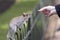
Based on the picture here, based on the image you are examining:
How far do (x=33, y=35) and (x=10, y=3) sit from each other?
16.4 feet

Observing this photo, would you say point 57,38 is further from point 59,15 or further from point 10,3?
point 10,3

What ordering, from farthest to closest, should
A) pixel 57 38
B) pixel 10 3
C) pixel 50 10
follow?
pixel 10 3 < pixel 50 10 < pixel 57 38

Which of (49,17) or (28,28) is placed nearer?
(49,17)

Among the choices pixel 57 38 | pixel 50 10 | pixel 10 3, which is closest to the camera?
pixel 57 38

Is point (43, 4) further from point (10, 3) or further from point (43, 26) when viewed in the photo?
point (10, 3)

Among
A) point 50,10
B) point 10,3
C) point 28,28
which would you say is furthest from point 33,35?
point 10,3

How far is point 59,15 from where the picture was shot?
2365mm

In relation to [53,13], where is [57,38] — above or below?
below

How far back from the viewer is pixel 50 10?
2.43m

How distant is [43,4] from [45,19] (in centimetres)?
13

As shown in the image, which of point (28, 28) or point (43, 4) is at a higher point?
point (43, 4)

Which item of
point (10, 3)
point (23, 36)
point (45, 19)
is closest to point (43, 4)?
point (45, 19)

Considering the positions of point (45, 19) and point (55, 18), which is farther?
point (45, 19)

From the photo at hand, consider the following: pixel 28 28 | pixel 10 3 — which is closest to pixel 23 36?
pixel 28 28
